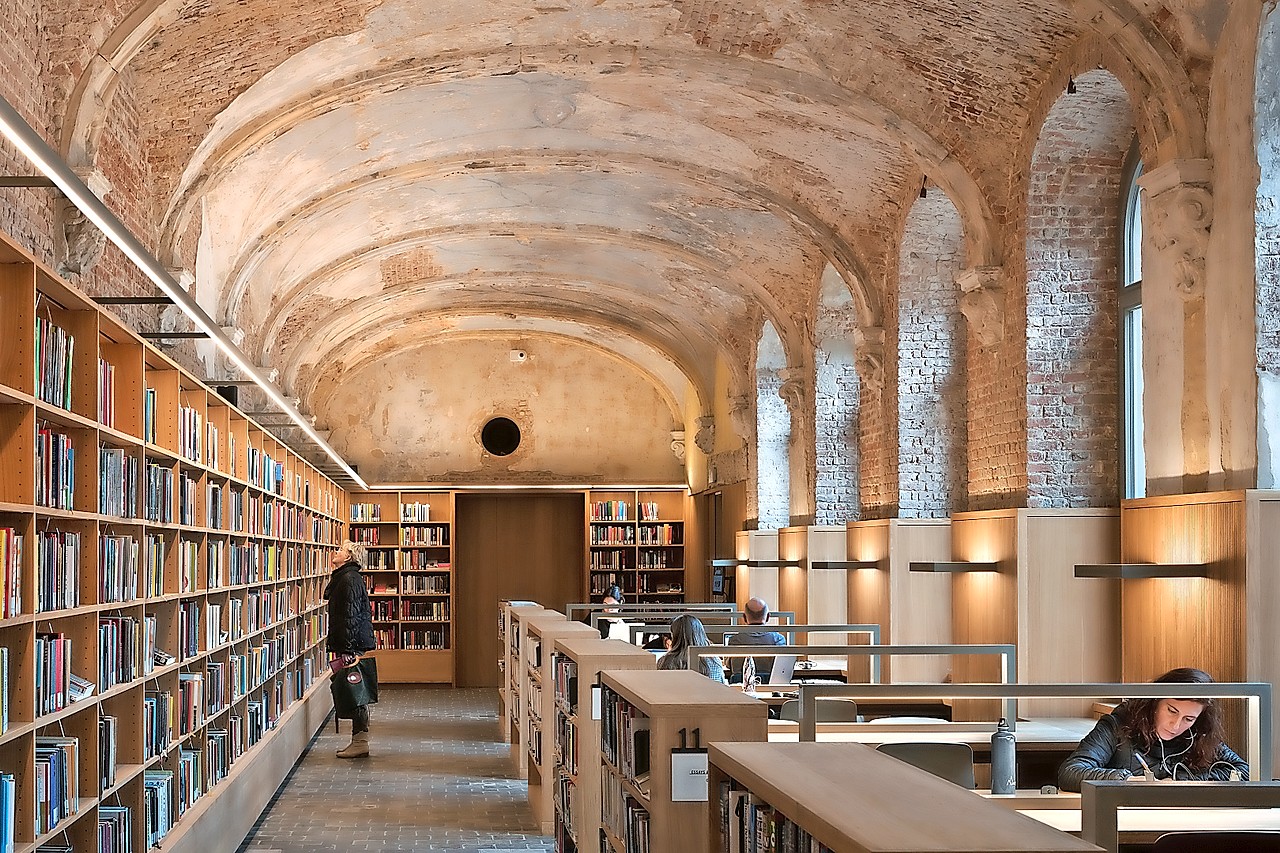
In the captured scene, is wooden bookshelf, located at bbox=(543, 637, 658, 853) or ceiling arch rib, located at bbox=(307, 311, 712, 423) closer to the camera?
wooden bookshelf, located at bbox=(543, 637, 658, 853)

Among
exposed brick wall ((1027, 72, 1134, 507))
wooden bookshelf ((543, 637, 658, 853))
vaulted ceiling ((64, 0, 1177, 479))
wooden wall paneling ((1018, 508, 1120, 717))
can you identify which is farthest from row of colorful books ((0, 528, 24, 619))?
exposed brick wall ((1027, 72, 1134, 507))

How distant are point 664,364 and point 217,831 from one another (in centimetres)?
1452

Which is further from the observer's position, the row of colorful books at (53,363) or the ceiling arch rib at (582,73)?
the ceiling arch rib at (582,73)

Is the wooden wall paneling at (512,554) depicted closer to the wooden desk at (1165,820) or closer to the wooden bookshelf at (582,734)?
the wooden bookshelf at (582,734)

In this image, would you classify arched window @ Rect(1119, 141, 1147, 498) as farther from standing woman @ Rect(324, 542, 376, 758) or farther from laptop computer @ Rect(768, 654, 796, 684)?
standing woman @ Rect(324, 542, 376, 758)

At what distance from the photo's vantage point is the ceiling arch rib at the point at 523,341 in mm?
20703

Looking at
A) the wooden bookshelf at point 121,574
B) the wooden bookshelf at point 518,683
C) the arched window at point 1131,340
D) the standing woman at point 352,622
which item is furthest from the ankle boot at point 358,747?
the arched window at point 1131,340

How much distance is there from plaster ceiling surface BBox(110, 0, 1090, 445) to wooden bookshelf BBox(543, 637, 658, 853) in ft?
14.0

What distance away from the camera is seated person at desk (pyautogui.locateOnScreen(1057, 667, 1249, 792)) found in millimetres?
5426

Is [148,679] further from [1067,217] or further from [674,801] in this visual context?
[1067,217]

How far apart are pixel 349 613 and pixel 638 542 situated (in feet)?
30.2

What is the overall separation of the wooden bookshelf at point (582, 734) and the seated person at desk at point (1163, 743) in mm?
1712

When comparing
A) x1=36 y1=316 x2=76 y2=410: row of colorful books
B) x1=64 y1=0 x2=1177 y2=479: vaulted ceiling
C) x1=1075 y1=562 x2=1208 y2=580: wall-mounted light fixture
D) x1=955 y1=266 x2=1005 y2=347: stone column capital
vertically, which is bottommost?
x1=1075 y1=562 x2=1208 y2=580: wall-mounted light fixture

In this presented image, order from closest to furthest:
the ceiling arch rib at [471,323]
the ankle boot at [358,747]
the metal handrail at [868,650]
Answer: the metal handrail at [868,650] < the ankle boot at [358,747] < the ceiling arch rib at [471,323]
